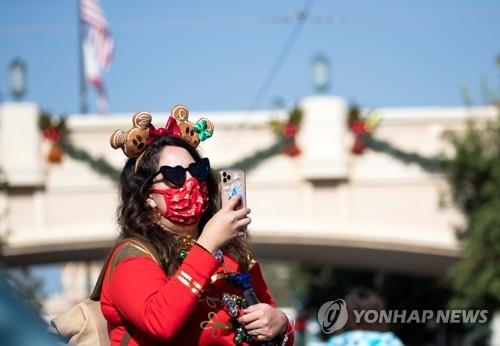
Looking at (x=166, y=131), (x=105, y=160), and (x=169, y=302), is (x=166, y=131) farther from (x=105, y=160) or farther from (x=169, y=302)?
(x=105, y=160)

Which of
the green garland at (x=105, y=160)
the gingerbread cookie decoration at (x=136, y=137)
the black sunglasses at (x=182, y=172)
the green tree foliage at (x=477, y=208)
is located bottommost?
the green tree foliage at (x=477, y=208)

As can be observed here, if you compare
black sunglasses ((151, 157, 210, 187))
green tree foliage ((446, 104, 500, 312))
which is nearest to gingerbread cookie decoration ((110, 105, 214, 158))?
black sunglasses ((151, 157, 210, 187))

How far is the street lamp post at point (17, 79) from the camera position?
2133cm

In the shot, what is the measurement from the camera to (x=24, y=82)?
21.5m

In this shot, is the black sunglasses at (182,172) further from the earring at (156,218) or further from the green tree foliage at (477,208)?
the green tree foliage at (477,208)

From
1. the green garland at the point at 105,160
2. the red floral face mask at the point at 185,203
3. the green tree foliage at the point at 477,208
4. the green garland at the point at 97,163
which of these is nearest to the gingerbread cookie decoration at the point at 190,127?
the red floral face mask at the point at 185,203

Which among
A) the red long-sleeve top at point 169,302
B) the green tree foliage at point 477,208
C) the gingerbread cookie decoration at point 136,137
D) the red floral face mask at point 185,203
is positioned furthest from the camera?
the green tree foliage at point 477,208

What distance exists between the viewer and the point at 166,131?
335cm

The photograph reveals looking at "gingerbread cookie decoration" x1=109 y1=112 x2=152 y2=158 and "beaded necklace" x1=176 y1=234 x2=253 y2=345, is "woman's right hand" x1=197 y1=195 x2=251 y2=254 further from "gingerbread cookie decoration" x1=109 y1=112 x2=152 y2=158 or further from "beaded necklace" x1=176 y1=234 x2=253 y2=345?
"gingerbread cookie decoration" x1=109 y1=112 x2=152 y2=158

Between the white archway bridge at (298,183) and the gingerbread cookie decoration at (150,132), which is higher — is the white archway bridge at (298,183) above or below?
below

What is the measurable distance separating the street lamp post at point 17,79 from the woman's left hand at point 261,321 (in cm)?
1900

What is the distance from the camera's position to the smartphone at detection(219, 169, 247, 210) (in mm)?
3018

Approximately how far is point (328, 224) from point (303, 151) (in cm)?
159

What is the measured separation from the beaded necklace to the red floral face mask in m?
0.07
